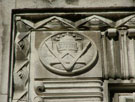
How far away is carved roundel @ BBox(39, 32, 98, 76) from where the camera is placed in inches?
331

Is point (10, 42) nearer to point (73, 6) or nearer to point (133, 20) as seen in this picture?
point (73, 6)

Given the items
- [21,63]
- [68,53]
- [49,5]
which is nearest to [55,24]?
[49,5]

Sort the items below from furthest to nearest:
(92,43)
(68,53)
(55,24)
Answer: (55,24) < (92,43) < (68,53)

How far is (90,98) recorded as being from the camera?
8.20 m

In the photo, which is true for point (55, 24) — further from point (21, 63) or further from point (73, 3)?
point (21, 63)

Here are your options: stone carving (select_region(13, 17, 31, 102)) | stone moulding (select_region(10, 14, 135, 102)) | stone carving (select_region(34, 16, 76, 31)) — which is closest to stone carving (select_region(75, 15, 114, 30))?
stone moulding (select_region(10, 14, 135, 102))

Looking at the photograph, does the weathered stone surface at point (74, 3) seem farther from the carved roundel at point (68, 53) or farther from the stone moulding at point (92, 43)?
the carved roundel at point (68, 53)

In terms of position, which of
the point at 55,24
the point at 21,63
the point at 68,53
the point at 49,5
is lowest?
the point at 21,63

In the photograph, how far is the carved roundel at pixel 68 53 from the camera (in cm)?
840

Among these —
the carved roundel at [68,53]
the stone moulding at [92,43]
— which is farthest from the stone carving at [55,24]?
the carved roundel at [68,53]

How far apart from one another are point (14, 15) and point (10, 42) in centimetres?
46

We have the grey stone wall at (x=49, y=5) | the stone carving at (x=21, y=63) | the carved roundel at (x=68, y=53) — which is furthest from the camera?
the grey stone wall at (x=49, y=5)

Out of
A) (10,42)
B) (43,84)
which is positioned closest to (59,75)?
(43,84)

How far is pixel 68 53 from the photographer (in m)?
8.47
